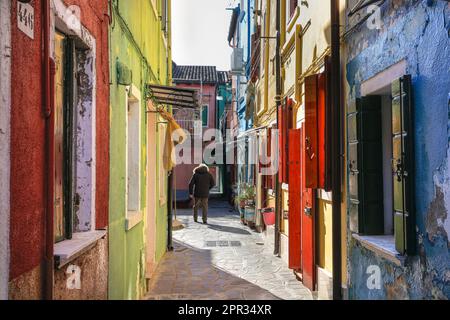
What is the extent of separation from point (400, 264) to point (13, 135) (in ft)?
10.2

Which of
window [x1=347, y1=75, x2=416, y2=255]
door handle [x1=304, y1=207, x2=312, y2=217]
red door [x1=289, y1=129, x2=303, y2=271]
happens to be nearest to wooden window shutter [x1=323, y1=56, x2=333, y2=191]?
window [x1=347, y1=75, x2=416, y2=255]

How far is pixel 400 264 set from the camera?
4070mm

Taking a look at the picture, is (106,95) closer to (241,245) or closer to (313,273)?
(313,273)

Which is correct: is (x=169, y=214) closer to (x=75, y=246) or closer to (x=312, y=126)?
(x=312, y=126)

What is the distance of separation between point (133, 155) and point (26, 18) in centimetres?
416

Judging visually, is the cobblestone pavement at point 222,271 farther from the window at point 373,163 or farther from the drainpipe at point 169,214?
the window at point 373,163

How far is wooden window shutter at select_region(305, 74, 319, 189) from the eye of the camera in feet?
21.3

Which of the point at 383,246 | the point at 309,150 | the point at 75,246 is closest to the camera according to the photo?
the point at 75,246

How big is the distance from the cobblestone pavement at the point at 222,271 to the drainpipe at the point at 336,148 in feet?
4.55

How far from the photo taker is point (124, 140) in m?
5.76

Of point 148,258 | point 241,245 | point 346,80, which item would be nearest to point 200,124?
point 241,245

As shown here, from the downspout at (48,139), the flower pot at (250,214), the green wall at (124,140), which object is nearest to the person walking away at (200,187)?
the flower pot at (250,214)

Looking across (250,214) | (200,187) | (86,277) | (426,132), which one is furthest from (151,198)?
(200,187)

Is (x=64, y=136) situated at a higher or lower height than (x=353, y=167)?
higher
